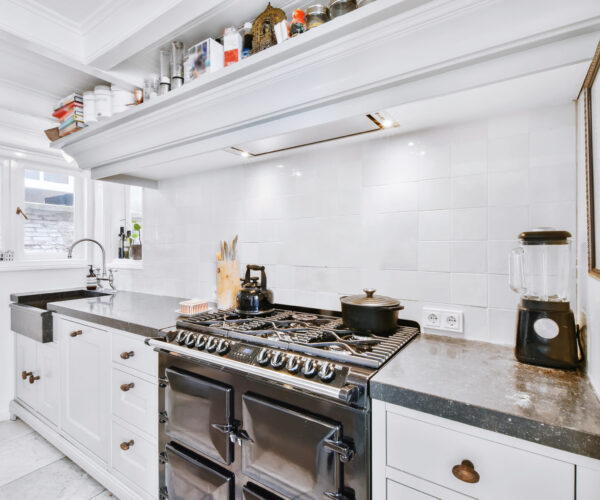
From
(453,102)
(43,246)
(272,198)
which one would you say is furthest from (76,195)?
(453,102)

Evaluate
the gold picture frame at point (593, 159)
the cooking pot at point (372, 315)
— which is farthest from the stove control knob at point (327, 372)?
the gold picture frame at point (593, 159)

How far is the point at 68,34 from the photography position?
1.64 m

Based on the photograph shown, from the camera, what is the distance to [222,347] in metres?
1.21

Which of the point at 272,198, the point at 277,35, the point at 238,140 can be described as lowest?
the point at 272,198

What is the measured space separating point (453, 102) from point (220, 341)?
1190mm

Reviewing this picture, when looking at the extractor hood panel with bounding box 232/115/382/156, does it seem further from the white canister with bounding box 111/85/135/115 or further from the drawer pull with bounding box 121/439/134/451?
the drawer pull with bounding box 121/439/134/451

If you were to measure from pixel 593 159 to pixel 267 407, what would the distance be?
1.19 m

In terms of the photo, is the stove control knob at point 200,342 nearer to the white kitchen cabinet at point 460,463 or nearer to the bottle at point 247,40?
the white kitchen cabinet at point 460,463

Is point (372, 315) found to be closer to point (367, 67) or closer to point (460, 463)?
point (460, 463)

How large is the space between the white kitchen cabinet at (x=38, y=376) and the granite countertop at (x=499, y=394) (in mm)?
2172

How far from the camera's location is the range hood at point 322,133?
125 cm

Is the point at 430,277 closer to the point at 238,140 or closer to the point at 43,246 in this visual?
the point at 238,140

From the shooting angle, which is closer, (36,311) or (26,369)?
(36,311)

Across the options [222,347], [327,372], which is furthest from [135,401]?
[327,372]
